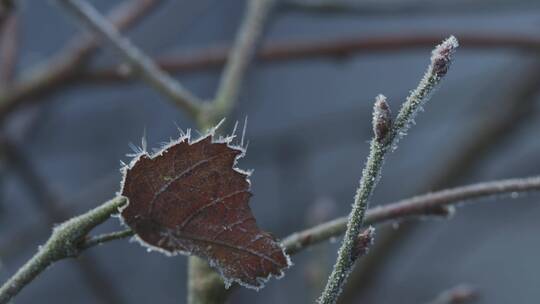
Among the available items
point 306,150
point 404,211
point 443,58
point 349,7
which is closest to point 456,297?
point 404,211

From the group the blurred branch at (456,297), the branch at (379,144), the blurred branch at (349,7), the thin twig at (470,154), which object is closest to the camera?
the branch at (379,144)

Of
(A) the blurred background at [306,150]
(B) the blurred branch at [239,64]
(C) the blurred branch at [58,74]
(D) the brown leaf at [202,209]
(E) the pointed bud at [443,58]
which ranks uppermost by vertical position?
(A) the blurred background at [306,150]

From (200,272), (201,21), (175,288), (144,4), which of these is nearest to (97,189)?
(144,4)

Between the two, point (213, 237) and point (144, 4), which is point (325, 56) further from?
point (213, 237)

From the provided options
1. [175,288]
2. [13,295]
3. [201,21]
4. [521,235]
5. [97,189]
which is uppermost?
[201,21]

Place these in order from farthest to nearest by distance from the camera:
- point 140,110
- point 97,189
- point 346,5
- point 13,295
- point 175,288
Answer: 1. point 175,288
2. point 140,110
3. point 97,189
4. point 346,5
5. point 13,295

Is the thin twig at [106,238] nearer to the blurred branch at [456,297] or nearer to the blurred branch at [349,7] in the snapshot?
the blurred branch at [456,297]

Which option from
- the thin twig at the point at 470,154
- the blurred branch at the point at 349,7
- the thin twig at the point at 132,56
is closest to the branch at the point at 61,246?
the thin twig at the point at 132,56

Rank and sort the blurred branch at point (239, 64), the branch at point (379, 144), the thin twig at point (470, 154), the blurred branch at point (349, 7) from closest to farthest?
the branch at point (379, 144)
the blurred branch at point (239, 64)
the blurred branch at point (349, 7)
the thin twig at point (470, 154)
